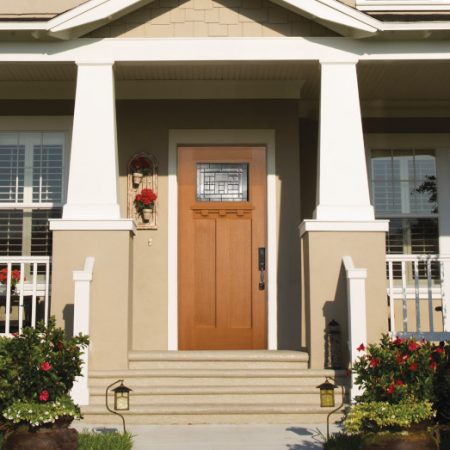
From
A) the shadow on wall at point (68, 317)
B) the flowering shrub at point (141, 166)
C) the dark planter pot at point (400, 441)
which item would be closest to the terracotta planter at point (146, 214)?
the flowering shrub at point (141, 166)

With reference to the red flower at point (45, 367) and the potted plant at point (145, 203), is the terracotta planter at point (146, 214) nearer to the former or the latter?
the potted plant at point (145, 203)

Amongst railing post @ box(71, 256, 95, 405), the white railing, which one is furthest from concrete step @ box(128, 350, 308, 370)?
the white railing

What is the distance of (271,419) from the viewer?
6250 mm

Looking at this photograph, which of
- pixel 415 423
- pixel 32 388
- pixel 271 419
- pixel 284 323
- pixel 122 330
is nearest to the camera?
pixel 415 423

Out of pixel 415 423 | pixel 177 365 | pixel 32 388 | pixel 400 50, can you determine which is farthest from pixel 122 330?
pixel 400 50

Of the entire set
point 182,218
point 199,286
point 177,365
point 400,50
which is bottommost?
point 177,365

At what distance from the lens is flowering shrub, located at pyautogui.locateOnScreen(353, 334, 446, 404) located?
4.50 metres

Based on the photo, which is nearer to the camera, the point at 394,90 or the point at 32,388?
the point at 32,388

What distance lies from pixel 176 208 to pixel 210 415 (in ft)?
9.22

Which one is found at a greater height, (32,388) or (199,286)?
(199,286)

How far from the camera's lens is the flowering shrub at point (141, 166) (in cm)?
833

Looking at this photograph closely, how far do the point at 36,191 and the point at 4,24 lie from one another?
2.22 m

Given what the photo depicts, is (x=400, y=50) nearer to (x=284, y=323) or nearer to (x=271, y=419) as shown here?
(x=284, y=323)

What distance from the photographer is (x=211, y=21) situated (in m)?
7.23
